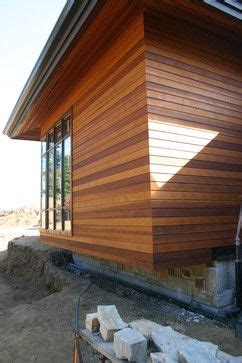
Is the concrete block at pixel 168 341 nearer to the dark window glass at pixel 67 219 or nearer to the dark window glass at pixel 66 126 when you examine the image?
the dark window glass at pixel 67 219

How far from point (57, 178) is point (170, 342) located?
286 inches

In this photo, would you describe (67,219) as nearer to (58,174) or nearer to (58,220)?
(58,220)

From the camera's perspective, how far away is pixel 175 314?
18.7 feet

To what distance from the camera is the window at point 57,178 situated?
866cm

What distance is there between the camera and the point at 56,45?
19.3ft

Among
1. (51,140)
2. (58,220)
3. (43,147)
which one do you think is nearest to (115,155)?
(58,220)

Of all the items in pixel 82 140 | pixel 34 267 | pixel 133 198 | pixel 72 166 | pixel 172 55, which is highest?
pixel 172 55

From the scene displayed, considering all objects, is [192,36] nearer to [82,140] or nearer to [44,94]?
[82,140]

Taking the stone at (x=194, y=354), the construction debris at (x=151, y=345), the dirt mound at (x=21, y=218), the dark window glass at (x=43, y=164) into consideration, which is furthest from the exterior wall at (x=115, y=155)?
the dirt mound at (x=21, y=218)

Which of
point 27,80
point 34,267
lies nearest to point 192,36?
point 27,80

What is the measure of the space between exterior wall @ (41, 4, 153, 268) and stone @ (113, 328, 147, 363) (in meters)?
2.45

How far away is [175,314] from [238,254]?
56.8 inches

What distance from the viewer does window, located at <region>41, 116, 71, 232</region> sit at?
8.66m

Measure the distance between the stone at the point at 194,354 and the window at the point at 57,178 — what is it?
20.1 ft
